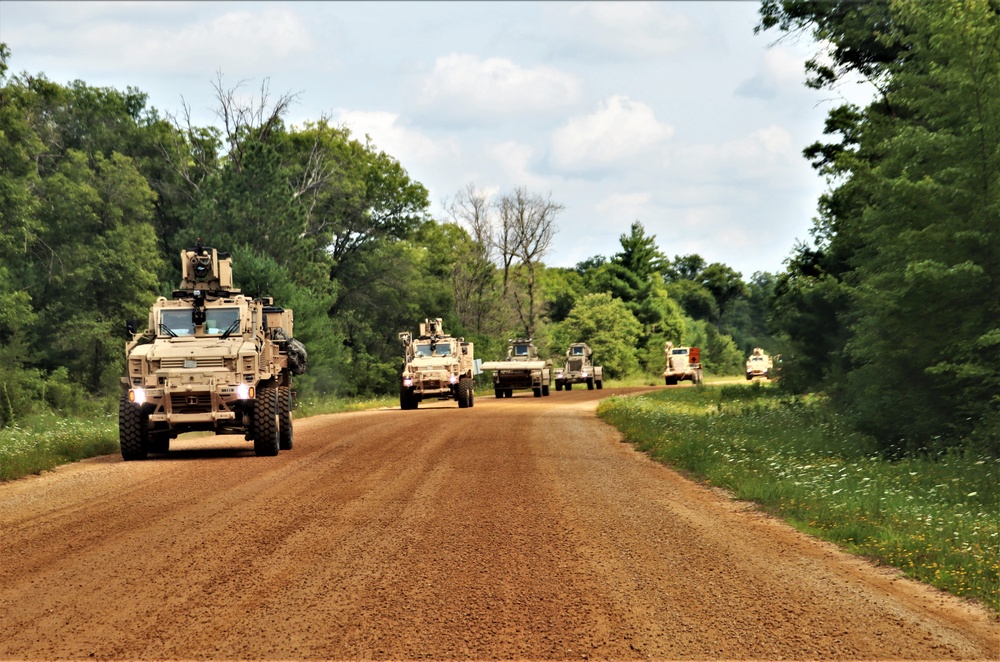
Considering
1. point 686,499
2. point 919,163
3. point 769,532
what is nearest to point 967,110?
point 919,163

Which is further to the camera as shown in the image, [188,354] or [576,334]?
[576,334]

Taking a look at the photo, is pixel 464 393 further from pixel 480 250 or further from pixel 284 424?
pixel 480 250

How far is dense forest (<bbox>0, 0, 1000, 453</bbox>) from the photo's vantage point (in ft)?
55.3

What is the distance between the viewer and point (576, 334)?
86438mm

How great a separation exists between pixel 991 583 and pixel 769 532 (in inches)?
114

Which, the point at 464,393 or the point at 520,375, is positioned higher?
the point at 520,375

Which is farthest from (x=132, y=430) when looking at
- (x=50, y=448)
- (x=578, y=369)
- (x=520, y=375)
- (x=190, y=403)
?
(x=578, y=369)

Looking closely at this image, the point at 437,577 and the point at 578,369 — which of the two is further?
the point at 578,369

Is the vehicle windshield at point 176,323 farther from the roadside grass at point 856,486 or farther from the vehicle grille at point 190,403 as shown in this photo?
the roadside grass at point 856,486

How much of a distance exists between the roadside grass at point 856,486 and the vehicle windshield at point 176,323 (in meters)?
9.46

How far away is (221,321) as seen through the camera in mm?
20797

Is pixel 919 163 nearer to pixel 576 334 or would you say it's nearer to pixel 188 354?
pixel 188 354

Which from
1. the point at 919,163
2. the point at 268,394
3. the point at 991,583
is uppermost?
the point at 919,163

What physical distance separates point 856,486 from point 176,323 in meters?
13.4
